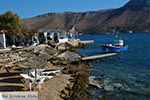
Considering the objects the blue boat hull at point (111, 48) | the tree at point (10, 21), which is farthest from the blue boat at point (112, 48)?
the tree at point (10, 21)

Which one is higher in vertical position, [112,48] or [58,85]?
[58,85]

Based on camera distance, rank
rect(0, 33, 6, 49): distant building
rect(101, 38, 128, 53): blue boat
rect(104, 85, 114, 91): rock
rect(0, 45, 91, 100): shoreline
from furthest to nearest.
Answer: rect(101, 38, 128, 53): blue boat → rect(0, 33, 6, 49): distant building → rect(104, 85, 114, 91): rock → rect(0, 45, 91, 100): shoreline

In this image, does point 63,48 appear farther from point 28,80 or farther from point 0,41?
point 28,80

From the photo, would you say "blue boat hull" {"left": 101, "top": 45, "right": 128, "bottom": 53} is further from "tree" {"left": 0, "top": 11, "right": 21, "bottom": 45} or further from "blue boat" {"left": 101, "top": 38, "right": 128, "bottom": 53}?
"tree" {"left": 0, "top": 11, "right": 21, "bottom": 45}

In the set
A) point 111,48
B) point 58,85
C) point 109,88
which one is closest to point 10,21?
point 111,48

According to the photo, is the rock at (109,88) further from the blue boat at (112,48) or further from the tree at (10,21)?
the tree at (10,21)

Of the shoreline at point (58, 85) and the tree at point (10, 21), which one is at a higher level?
the tree at point (10, 21)

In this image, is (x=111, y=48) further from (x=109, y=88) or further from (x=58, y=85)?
(x=58, y=85)

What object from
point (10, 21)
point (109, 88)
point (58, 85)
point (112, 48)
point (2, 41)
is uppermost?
point (10, 21)

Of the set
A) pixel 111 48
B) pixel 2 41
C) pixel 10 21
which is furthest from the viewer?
pixel 10 21

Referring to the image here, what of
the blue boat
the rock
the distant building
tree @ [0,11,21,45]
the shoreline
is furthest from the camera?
tree @ [0,11,21,45]

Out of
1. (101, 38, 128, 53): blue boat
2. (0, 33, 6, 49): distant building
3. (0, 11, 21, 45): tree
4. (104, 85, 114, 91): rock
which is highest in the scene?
(0, 11, 21, 45): tree

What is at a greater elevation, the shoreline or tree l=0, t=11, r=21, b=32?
tree l=0, t=11, r=21, b=32

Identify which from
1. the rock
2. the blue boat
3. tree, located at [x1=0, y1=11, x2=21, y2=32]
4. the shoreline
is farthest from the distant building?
the rock
